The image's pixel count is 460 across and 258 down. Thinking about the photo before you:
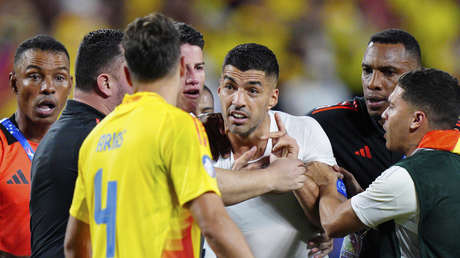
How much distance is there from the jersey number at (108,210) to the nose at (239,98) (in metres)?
1.12

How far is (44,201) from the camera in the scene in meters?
3.02

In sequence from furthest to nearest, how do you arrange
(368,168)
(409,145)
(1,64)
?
1. (1,64)
2. (368,168)
3. (409,145)

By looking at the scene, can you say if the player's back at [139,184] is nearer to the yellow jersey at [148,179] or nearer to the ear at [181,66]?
the yellow jersey at [148,179]

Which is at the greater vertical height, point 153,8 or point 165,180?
point 153,8

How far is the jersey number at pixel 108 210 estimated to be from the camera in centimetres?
231

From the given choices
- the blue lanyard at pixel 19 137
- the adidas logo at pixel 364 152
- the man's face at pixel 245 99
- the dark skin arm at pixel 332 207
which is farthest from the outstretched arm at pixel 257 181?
the blue lanyard at pixel 19 137

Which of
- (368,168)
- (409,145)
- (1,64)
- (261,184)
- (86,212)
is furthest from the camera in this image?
(1,64)

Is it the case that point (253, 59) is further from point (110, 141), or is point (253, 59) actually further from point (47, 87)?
point (47, 87)

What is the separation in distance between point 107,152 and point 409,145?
1777 millimetres

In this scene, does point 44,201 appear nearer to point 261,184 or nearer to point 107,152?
point 107,152

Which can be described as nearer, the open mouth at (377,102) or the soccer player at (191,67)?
the soccer player at (191,67)

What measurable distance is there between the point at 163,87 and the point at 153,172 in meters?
0.36

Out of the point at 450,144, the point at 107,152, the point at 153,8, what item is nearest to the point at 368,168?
the point at 450,144

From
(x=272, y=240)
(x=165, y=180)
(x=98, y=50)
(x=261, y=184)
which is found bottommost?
(x=272, y=240)
